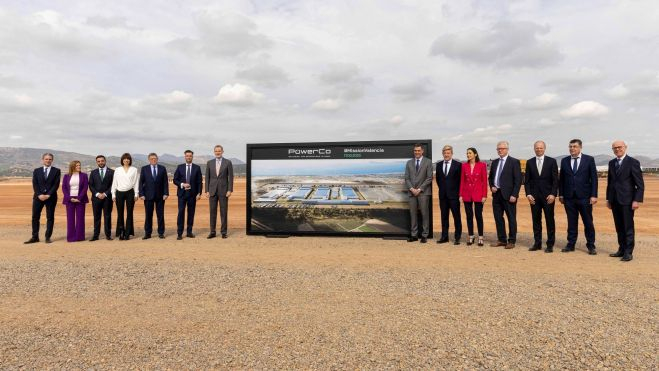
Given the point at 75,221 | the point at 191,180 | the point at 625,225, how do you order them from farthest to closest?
1. the point at 191,180
2. the point at 75,221
3. the point at 625,225

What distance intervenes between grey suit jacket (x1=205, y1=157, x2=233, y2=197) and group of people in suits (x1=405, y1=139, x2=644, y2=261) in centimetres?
470

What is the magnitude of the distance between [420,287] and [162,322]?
339 cm

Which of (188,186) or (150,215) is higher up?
(188,186)

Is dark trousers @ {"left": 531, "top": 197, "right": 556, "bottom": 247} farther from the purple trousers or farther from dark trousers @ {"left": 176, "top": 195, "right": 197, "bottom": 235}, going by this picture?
the purple trousers

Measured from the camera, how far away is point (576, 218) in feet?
25.8

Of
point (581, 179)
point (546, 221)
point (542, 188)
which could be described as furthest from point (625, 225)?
point (542, 188)

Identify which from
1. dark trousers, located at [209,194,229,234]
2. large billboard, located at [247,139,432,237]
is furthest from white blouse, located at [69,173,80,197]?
large billboard, located at [247,139,432,237]

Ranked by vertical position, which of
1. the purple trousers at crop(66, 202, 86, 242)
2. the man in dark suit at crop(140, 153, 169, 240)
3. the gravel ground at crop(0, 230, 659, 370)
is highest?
the man in dark suit at crop(140, 153, 169, 240)

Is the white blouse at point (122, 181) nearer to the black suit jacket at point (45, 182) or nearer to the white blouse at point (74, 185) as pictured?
the white blouse at point (74, 185)

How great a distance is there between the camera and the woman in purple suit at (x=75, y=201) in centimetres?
933

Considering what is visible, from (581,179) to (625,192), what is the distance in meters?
0.77

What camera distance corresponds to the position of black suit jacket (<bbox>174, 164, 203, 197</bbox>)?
9.76 metres

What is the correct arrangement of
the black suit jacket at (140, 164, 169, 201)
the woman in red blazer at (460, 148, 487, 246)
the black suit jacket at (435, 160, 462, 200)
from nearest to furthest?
1. the woman in red blazer at (460, 148, 487, 246)
2. the black suit jacket at (435, 160, 462, 200)
3. the black suit jacket at (140, 164, 169, 201)

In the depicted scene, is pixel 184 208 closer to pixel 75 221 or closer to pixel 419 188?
pixel 75 221
